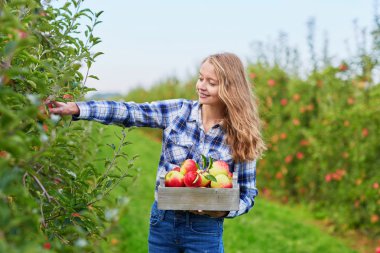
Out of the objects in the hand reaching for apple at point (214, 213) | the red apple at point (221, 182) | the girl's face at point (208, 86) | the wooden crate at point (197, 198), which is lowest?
the hand reaching for apple at point (214, 213)

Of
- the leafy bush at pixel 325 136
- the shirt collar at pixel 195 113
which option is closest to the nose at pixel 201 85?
the shirt collar at pixel 195 113

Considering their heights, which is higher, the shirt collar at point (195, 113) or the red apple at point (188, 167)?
the shirt collar at point (195, 113)

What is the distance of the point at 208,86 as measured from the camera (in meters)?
2.83

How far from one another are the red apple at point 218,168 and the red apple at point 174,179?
14 centimetres

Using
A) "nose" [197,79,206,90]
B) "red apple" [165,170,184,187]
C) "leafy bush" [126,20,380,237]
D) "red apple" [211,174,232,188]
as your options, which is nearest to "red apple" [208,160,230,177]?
"red apple" [211,174,232,188]

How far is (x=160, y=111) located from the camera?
2943mm

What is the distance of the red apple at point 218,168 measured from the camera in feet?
8.57

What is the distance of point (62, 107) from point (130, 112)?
53cm

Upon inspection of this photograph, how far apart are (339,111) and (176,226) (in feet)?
16.2

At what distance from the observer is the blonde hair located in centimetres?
286

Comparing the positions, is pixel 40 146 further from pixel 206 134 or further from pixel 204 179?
pixel 206 134

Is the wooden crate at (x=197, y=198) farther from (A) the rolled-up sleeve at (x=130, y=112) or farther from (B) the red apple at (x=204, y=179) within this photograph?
(A) the rolled-up sleeve at (x=130, y=112)

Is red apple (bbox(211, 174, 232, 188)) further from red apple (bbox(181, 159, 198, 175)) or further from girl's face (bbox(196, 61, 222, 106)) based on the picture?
girl's face (bbox(196, 61, 222, 106))

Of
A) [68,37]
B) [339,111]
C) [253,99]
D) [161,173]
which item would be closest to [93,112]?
[68,37]
